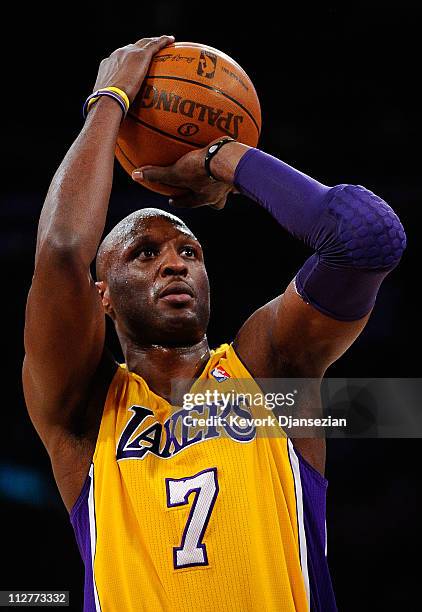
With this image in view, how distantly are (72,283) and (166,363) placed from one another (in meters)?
0.58

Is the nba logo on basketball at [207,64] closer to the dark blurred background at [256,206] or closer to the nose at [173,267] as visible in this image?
the nose at [173,267]

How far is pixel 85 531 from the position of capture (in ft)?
8.63

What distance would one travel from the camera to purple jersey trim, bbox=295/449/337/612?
101 inches

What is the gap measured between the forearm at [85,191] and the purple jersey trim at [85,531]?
2.44ft

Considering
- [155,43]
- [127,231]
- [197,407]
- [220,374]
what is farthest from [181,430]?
[155,43]

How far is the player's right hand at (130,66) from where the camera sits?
2701 mm

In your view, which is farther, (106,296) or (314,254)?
(106,296)

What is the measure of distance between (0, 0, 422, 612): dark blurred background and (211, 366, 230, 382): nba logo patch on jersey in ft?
9.15

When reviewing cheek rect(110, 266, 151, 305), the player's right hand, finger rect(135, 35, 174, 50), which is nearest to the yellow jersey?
cheek rect(110, 266, 151, 305)

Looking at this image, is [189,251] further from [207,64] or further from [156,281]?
[207,64]

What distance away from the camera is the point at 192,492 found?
251 centimetres

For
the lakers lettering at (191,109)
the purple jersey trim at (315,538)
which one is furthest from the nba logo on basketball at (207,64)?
the purple jersey trim at (315,538)

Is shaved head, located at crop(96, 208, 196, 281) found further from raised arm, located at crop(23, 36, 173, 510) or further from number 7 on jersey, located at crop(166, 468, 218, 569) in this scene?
number 7 on jersey, located at crop(166, 468, 218, 569)

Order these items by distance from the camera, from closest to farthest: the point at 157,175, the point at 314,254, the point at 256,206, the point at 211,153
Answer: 1. the point at 314,254
2. the point at 211,153
3. the point at 157,175
4. the point at 256,206
